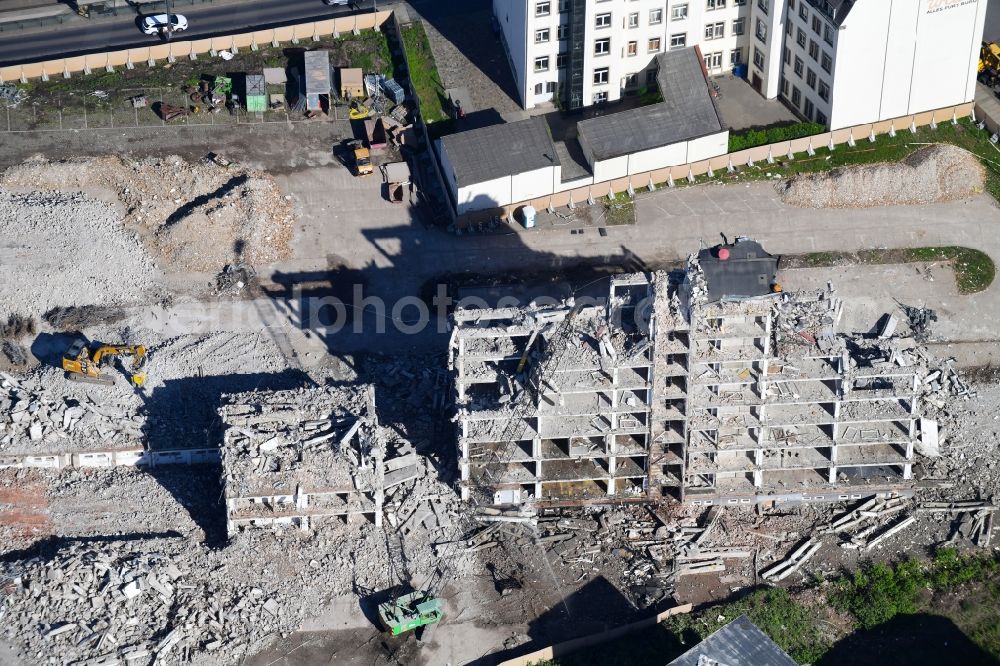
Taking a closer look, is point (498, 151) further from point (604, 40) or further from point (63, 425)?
point (63, 425)

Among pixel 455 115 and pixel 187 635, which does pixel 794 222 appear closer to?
pixel 455 115

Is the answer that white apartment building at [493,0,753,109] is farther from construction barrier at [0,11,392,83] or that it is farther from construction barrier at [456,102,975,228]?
construction barrier at [0,11,392,83]

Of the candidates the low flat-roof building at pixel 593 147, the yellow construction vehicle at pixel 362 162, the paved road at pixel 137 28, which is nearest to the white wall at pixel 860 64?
the low flat-roof building at pixel 593 147

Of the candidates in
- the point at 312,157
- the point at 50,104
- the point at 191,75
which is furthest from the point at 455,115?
the point at 50,104

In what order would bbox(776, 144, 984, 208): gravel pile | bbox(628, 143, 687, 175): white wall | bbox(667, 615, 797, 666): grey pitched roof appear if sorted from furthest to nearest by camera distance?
bbox(628, 143, 687, 175): white wall < bbox(776, 144, 984, 208): gravel pile < bbox(667, 615, 797, 666): grey pitched roof

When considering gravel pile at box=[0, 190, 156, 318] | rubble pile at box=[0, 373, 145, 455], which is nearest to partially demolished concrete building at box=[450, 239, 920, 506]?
rubble pile at box=[0, 373, 145, 455]

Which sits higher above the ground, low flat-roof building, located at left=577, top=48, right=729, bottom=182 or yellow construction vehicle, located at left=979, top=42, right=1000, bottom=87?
yellow construction vehicle, located at left=979, top=42, right=1000, bottom=87

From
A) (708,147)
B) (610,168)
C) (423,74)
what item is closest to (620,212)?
(610,168)
